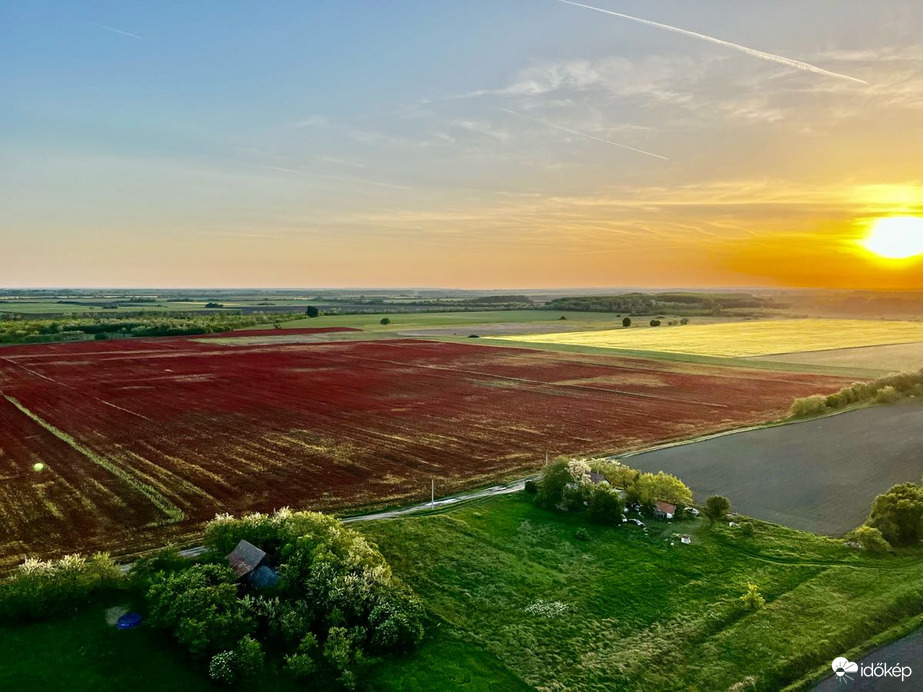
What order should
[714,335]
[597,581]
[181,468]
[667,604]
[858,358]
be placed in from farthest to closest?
[714,335], [858,358], [181,468], [597,581], [667,604]

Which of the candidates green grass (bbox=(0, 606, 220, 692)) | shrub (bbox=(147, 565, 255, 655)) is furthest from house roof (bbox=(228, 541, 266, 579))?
green grass (bbox=(0, 606, 220, 692))

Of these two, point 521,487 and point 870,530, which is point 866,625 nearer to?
point 870,530

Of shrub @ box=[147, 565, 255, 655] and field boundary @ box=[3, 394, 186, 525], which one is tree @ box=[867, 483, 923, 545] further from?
field boundary @ box=[3, 394, 186, 525]

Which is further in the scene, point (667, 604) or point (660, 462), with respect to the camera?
point (660, 462)

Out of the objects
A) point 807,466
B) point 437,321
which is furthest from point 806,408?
point 437,321

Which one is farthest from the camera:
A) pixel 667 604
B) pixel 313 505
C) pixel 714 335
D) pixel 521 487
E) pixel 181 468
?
pixel 714 335

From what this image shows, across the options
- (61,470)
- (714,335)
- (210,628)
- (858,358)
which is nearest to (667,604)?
(210,628)
